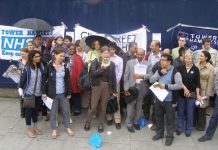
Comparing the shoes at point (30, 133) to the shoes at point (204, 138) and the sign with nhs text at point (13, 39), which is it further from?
the shoes at point (204, 138)

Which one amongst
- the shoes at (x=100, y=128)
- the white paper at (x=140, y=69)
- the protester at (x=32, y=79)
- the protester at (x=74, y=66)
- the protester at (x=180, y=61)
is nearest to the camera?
the protester at (x=32, y=79)

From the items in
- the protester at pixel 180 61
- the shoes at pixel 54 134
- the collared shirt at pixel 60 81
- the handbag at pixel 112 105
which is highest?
the protester at pixel 180 61

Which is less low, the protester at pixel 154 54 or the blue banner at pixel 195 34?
the blue banner at pixel 195 34

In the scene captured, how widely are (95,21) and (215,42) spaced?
2.97 m

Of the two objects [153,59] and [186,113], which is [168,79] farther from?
[186,113]

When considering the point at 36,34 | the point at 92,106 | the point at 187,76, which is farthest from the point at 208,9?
the point at 36,34

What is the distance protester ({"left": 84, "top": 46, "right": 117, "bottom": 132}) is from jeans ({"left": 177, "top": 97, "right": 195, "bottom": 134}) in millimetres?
1359

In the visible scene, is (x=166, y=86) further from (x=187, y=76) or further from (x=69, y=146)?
(x=69, y=146)

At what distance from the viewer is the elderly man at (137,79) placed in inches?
271

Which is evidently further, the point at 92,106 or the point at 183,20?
the point at 183,20

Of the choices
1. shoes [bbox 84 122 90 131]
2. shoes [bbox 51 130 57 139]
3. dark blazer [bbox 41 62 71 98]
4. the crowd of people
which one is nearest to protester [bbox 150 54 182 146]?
the crowd of people

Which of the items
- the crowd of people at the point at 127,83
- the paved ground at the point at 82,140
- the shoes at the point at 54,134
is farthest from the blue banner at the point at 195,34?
the shoes at the point at 54,134

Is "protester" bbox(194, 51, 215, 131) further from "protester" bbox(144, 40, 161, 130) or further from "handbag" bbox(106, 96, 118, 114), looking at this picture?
"handbag" bbox(106, 96, 118, 114)

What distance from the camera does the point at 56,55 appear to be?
6410mm
